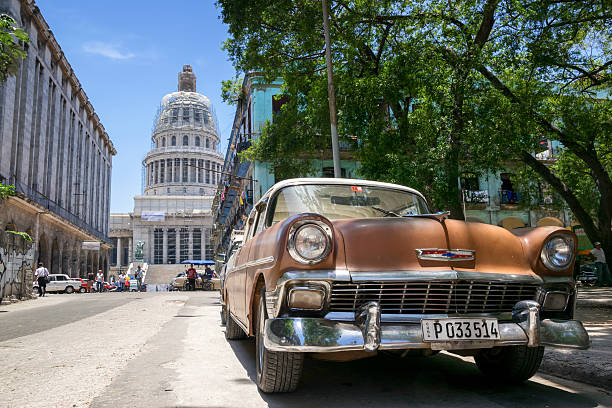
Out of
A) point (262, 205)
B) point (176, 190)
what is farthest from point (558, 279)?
point (176, 190)

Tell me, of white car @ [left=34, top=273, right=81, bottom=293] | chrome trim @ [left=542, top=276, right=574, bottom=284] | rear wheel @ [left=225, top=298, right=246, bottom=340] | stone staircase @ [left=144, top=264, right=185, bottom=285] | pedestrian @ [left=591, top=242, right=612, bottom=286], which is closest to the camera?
chrome trim @ [left=542, top=276, right=574, bottom=284]

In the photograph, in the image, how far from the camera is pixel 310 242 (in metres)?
3.08

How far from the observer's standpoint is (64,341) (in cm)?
661

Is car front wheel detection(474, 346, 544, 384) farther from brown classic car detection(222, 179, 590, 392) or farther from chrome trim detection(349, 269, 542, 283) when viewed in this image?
chrome trim detection(349, 269, 542, 283)

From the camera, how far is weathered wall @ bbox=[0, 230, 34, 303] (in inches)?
647

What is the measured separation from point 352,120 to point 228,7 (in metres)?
4.05

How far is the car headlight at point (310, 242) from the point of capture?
3029 millimetres

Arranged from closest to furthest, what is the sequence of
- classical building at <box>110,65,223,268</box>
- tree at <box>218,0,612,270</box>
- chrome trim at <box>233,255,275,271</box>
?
chrome trim at <box>233,255,275,271</box>
tree at <box>218,0,612,270</box>
classical building at <box>110,65,223,268</box>

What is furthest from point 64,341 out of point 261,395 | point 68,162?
point 68,162

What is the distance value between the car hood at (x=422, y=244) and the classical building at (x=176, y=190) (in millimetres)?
80175

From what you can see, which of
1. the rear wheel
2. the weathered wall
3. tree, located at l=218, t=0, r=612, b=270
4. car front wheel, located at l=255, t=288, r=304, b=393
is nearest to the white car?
the weathered wall

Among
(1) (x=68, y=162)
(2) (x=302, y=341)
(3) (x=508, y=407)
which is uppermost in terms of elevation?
(1) (x=68, y=162)

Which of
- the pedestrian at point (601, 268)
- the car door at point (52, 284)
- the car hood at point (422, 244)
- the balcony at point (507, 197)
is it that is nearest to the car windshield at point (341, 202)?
the car hood at point (422, 244)

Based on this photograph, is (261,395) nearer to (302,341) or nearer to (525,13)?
(302,341)
